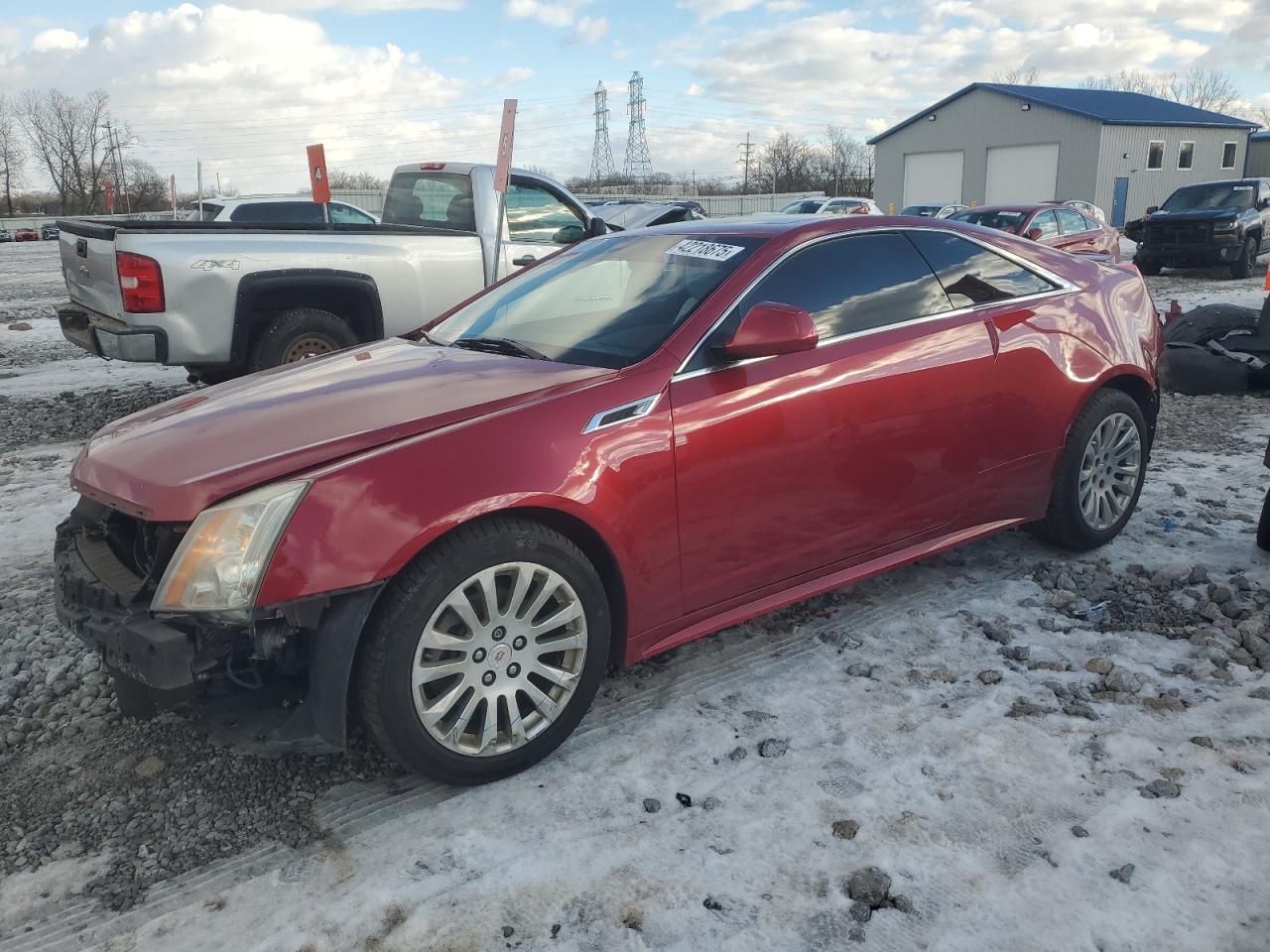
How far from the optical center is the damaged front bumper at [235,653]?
8.18 ft

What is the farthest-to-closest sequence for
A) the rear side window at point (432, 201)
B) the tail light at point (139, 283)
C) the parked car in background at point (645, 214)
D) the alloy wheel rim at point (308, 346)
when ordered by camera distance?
the parked car in background at point (645, 214), the rear side window at point (432, 201), the alloy wheel rim at point (308, 346), the tail light at point (139, 283)

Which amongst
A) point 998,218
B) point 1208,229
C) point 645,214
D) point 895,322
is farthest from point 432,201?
point 1208,229

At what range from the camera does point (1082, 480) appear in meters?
4.32

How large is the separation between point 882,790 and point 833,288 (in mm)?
1808

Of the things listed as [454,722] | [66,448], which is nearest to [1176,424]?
[454,722]

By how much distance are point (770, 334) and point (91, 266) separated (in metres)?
5.49

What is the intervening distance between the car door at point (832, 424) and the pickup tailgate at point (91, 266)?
188 inches

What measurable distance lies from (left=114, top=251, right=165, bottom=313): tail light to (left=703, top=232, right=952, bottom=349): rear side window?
4458 millimetres

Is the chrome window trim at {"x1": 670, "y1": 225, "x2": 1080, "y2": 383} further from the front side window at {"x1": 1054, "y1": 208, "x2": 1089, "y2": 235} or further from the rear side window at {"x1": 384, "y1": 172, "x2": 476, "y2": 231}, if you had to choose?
the front side window at {"x1": 1054, "y1": 208, "x2": 1089, "y2": 235}

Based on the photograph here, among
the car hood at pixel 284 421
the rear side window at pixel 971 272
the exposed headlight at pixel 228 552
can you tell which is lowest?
the exposed headlight at pixel 228 552

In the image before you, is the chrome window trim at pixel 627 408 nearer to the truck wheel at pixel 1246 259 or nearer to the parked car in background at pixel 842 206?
the truck wheel at pixel 1246 259

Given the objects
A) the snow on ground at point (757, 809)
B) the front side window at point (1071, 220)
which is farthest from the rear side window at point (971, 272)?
the front side window at point (1071, 220)

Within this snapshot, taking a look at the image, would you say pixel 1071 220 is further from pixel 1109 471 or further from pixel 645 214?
pixel 1109 471

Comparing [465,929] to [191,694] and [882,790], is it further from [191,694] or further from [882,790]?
[882,790]
